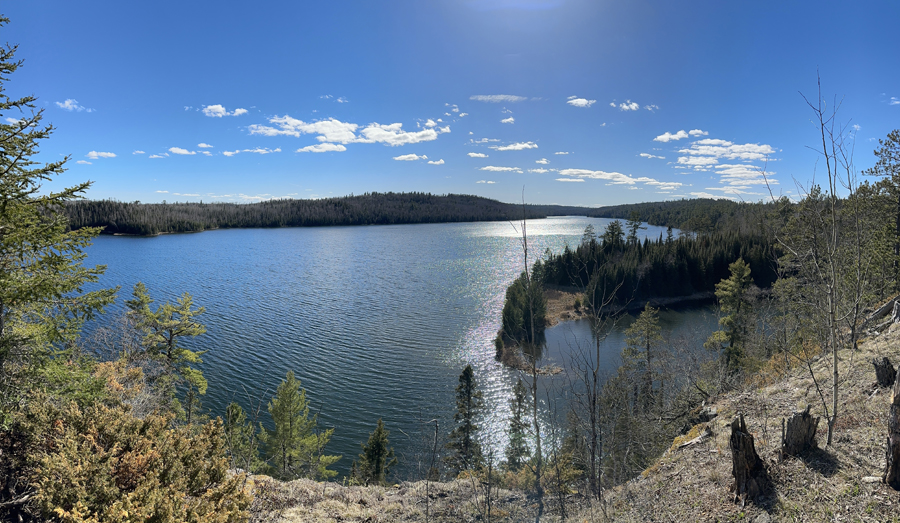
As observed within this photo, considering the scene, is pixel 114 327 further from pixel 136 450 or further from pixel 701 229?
pixel 701 229

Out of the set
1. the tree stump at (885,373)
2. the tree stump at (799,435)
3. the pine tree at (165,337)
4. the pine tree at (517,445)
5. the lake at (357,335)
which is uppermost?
the tree stump at (885,373)

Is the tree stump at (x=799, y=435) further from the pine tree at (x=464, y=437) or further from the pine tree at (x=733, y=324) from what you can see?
the pine tree at (x=733, y=324)

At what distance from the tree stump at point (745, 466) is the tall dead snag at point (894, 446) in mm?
1392

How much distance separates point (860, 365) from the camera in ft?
32.0

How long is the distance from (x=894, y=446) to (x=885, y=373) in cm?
384

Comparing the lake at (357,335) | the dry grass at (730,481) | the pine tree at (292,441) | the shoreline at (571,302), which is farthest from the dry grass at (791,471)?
the shoreline at (571,302)

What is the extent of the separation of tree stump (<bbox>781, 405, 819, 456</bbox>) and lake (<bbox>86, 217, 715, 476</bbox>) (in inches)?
225

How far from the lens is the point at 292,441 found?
67.0ft

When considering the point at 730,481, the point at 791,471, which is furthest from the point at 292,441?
the point at 791,471

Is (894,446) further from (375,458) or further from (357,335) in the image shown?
(357,335)

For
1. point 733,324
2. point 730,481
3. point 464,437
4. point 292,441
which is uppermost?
point 730,481

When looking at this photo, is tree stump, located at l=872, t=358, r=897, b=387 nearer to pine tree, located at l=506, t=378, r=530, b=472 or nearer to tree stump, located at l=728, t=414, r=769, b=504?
tree stump, located at l=728, t=414, r=769, b=504

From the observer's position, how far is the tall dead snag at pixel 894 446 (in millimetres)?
5168

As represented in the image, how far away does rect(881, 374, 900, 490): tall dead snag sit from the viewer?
17.0 ft
